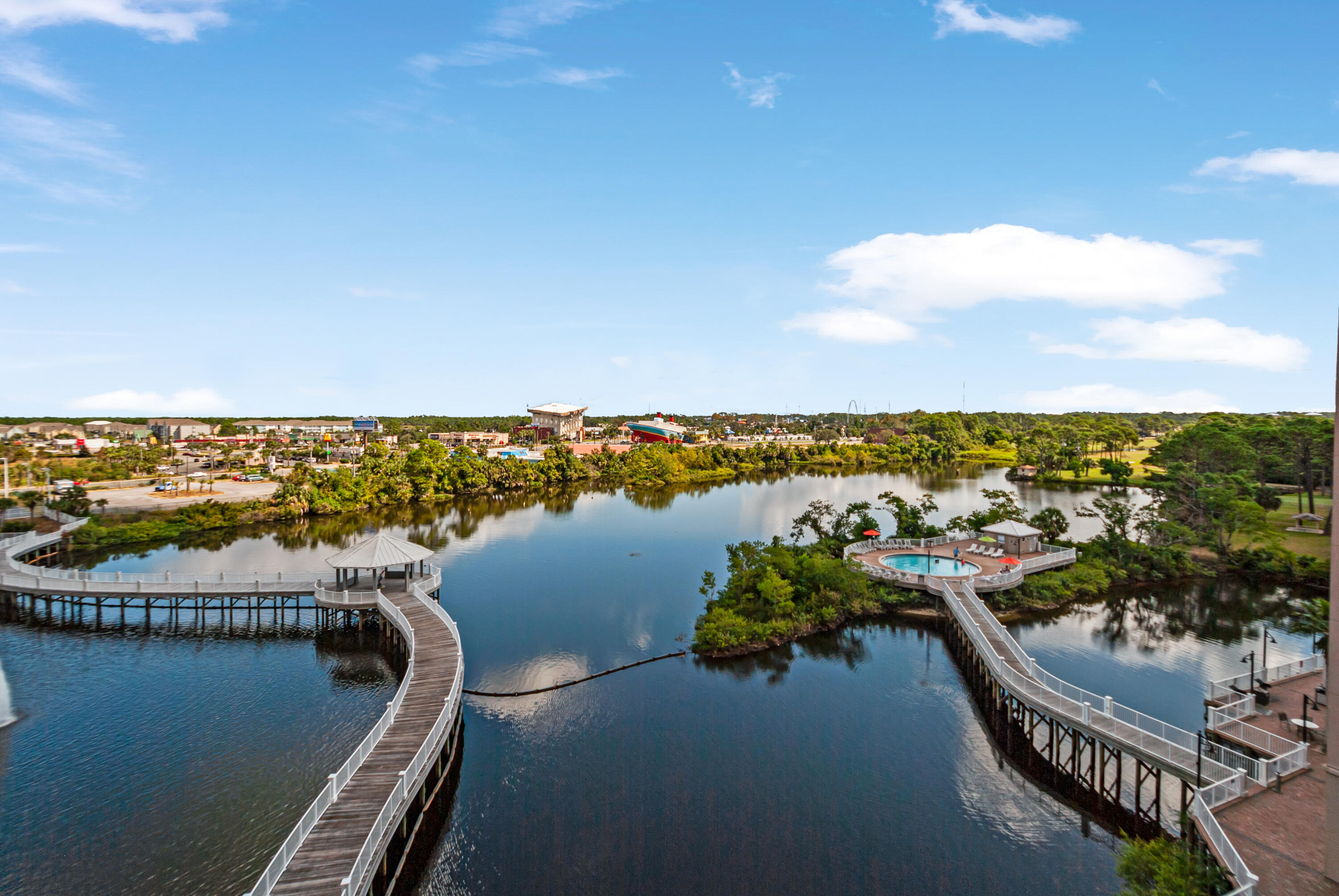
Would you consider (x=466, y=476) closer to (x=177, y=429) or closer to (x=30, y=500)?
(x=30, y=500)

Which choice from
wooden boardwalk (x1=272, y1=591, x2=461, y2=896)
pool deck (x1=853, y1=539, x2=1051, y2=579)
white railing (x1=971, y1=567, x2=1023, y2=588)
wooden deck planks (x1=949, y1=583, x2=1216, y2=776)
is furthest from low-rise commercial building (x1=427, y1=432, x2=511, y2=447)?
wooden deck planks (x1=949, y1=583, x2=1216, y2=776)

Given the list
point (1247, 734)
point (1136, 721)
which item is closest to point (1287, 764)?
point (1247, 734)

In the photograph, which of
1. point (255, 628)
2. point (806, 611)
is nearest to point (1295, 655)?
point (806, 611)

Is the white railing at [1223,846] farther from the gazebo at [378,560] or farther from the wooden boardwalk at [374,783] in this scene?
the gazebo at [378,560]

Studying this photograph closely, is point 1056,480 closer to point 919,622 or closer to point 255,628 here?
point 919,622

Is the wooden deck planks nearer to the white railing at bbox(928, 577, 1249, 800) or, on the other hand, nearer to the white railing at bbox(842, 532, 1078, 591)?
the white railing at bbox(928, 577, 1249, 800)

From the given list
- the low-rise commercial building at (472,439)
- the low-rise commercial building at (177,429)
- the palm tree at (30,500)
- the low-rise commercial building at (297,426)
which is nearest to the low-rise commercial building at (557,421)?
the low-rise commercial building at (472,439)
